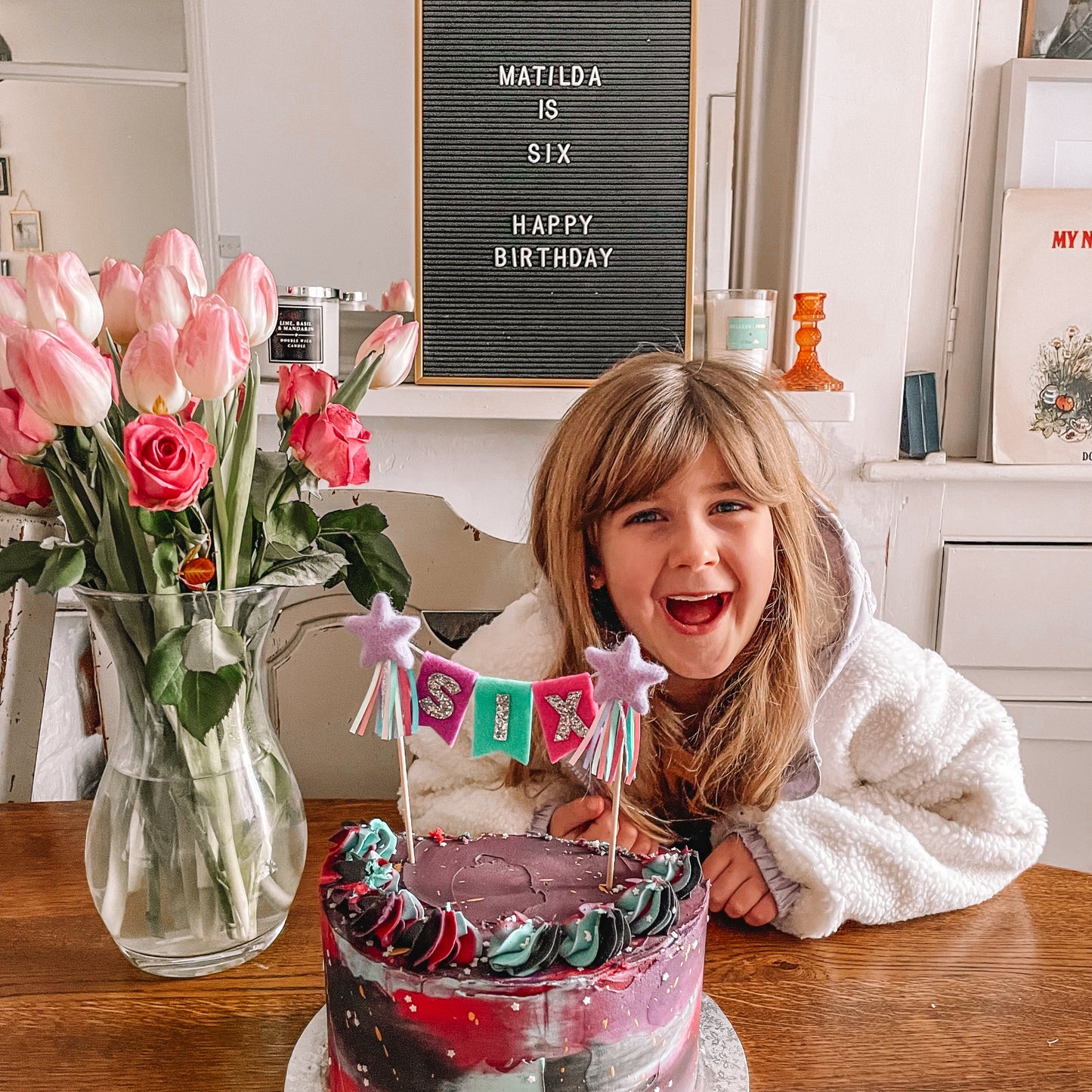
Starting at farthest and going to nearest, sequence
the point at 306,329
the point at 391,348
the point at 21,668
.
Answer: the point at 306,329, the point at 21,668, the point at 391,348

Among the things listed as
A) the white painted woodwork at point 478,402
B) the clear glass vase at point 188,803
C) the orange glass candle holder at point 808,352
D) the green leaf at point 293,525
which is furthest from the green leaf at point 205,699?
the orange glass candle holder at point 808,352

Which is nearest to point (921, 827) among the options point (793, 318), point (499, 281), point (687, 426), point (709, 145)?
point (687, 426)

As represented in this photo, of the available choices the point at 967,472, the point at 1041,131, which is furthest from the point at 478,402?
the point at 1041,131

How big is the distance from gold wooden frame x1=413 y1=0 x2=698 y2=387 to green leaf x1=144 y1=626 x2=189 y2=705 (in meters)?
0.83

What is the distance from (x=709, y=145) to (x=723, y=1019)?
4.17ft

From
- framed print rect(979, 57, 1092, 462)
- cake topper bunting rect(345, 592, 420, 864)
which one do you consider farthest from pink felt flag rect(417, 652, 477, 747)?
framed print rect(979, 57, 1092, 462)

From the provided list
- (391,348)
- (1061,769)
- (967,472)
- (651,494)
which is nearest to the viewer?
(391,348)

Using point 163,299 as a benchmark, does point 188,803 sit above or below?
below

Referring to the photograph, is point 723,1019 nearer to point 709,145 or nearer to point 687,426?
point 687,426

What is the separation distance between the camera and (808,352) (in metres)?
1.45

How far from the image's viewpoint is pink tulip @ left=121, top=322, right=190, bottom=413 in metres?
0.58

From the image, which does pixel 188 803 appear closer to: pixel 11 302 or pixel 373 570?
pixel 373 570

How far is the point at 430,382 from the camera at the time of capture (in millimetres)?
1468

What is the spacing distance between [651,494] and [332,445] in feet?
0.98
